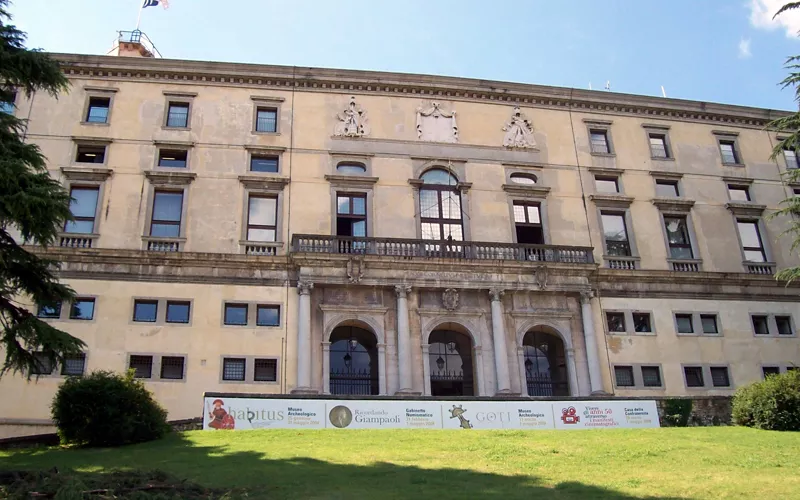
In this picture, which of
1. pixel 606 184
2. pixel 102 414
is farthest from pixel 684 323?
pixel 102 414

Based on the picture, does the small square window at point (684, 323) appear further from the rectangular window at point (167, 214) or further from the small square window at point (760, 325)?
the rectangular window at point (167, 214)

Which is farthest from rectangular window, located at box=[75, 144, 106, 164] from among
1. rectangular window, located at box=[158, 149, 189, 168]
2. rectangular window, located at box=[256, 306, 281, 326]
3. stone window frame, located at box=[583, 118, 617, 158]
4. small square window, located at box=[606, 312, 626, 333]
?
small square window, located at box=[606, 312, 626, 333]

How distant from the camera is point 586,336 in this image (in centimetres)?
3409

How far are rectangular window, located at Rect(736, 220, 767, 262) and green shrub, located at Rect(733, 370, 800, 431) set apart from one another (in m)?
15.0

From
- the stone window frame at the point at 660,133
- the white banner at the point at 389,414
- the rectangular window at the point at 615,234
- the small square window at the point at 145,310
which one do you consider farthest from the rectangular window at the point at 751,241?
the small square window at the point at 145,310

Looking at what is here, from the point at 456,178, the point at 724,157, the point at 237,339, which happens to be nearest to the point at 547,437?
the point at 237,339

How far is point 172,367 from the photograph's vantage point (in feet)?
101

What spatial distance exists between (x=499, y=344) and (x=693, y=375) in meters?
11.2

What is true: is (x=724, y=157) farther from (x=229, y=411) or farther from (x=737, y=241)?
(x=229, y=411)

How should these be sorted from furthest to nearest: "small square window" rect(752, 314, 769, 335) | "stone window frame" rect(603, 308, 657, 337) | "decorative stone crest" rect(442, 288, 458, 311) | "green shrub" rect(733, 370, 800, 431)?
1. "small square window" rect(752, 314, 769, 335)
2. "stone window frame" rect(603, 308, 657, 337)
3. "decorative stone crest" rect(442, 288, 458, 311)
4. "green shrub" rect(733, 370, 800, 431)

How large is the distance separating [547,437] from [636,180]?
23.1 m

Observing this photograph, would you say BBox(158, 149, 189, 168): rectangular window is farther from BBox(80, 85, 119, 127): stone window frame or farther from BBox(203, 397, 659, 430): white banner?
BBox(203, 397, 659, 430): white banner

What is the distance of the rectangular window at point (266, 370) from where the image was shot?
31156mm

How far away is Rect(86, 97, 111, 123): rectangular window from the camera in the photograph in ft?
118
